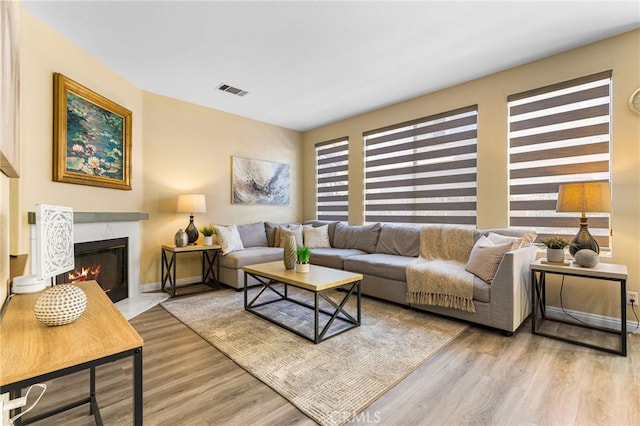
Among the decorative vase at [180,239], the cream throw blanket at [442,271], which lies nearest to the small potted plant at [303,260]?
the cream throw blanket at [442,271]

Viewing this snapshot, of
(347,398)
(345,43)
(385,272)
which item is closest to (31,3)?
(345,43)

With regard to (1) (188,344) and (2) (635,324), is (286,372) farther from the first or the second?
(2) (635,324)

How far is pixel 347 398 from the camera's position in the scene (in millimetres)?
1672

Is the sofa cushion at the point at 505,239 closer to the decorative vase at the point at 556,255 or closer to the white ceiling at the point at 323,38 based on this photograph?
the decorative vase at the point at 556,255

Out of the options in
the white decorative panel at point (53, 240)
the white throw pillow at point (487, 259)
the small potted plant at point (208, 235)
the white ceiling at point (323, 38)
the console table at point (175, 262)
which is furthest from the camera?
the small potted plant at point (208, 235)

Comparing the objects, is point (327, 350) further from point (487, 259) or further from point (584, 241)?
point (584, 241)

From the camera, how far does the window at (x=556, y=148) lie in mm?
2744

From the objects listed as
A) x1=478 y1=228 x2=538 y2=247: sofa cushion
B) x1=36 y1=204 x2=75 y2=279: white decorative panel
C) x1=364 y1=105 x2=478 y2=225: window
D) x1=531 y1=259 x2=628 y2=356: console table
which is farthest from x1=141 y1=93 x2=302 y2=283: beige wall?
x1=531 y1=259 x2=628 y2=356: console table

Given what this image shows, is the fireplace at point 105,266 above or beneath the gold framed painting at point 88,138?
beneath

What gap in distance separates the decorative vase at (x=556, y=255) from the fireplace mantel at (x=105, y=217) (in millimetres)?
4436

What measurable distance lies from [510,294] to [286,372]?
1951mm

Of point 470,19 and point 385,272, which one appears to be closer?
point 470,19

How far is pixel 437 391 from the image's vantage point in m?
1.75

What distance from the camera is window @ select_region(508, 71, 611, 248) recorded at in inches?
108
